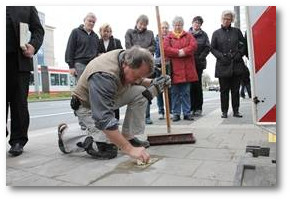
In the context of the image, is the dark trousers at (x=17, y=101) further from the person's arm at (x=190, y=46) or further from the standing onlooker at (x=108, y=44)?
the person's arm at (x=190, y=46)

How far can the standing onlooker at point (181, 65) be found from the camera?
3768 millimetres

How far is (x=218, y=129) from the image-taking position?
3059mm

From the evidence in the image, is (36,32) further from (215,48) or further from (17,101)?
(215,48)

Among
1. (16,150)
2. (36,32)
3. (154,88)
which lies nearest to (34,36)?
(36,32)

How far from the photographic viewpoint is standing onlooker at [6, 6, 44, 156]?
2.27 meters

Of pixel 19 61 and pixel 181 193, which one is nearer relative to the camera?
pixel 181 193

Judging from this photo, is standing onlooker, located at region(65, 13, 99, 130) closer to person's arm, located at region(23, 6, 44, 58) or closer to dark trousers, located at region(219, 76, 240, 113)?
person's arm, located at region(23, 6, 44, 58)

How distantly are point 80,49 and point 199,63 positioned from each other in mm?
1395

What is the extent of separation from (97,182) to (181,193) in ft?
1.36

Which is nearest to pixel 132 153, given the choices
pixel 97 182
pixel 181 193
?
pixel 97 182

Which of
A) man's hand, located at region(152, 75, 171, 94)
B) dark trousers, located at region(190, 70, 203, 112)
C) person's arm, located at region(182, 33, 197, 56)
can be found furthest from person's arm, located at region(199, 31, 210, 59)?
man's hand, located at region(152, 75, 171, 94)

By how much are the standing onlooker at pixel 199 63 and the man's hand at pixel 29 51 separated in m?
1.96
